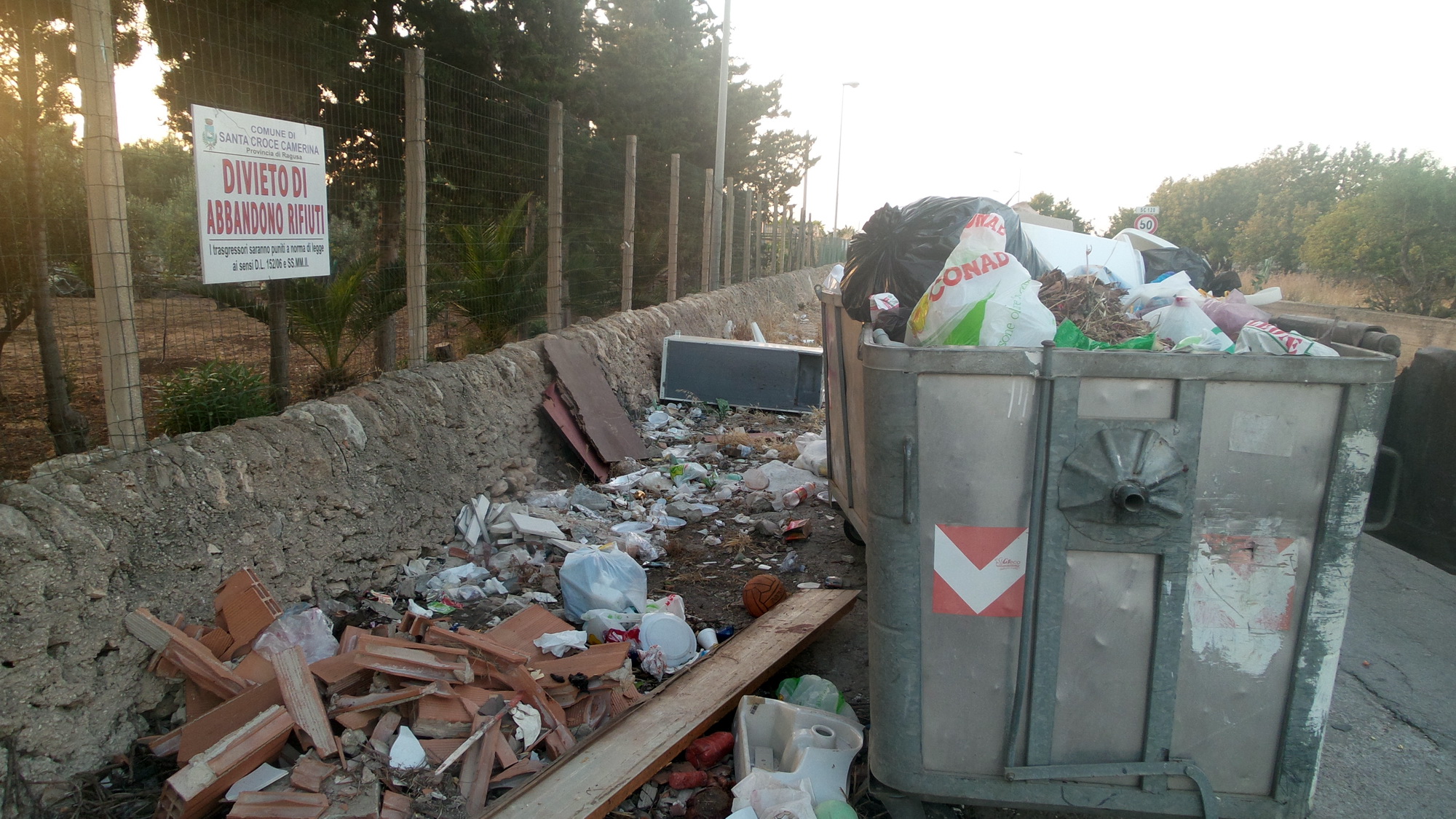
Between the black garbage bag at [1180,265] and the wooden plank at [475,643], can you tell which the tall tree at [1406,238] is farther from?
the wooden plank at [475,643]

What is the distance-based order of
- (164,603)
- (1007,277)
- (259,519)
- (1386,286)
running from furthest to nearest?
(1386,286) → (259,519) → (164,603) → (1007,277)

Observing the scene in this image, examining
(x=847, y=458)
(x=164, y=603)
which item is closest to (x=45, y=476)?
(x=164, y=603)

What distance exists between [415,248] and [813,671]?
129 inches

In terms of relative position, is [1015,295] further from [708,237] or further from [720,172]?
[720,172]

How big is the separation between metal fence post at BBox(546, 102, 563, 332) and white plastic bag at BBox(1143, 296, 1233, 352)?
5.11m

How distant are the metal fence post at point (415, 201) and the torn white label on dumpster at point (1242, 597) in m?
4.34

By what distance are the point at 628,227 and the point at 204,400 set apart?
5915 millimetres

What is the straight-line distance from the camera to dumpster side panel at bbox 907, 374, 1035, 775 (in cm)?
207

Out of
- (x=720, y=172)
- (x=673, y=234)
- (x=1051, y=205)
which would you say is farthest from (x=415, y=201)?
(x=1051, y=205)

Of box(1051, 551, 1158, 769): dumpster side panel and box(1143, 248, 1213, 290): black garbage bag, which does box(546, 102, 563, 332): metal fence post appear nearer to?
box(1143, 248, 1213, 290): black garbage bag

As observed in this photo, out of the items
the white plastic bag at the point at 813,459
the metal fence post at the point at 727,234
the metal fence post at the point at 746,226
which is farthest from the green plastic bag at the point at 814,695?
the metal fence post at the point at 746,226

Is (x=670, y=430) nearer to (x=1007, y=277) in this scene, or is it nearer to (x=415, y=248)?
(x=415, y=248)

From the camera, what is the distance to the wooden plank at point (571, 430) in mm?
6281

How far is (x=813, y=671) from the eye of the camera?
12.0ft
